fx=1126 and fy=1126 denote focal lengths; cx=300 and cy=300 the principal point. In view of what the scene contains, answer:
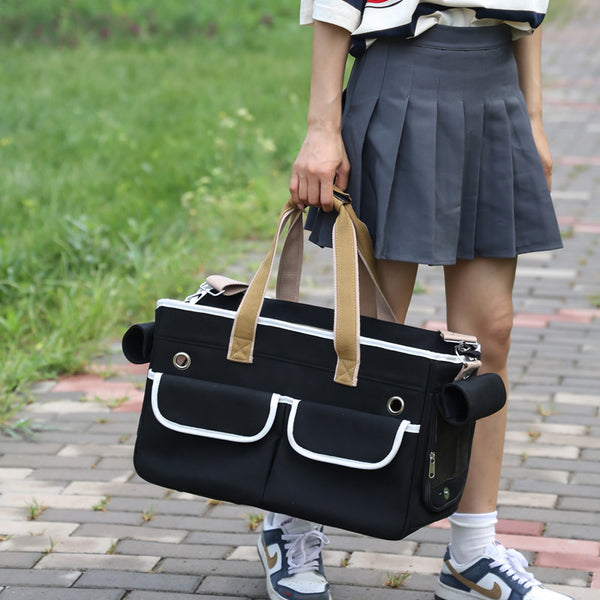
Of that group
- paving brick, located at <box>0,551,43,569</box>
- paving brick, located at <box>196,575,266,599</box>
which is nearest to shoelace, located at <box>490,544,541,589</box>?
paving brick, located at <box>196,575,266,599</box>

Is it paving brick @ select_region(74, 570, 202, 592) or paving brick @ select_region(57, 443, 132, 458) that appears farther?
paving brick @ select_region(57, 443, 132, 458)

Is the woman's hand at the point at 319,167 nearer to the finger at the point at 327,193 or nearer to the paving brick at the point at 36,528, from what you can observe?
the finger at the point at 327,193

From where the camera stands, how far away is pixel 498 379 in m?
2.19

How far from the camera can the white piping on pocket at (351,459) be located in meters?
2.12

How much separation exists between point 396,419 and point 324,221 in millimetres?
505

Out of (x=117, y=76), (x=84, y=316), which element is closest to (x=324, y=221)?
(x=84, y=316)

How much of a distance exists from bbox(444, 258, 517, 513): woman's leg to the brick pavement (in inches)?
12.7

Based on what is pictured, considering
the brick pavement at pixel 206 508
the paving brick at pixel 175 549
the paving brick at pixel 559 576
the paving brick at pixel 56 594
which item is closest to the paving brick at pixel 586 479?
the brick pavement at pixel 206 508

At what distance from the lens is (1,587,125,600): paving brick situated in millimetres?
2631

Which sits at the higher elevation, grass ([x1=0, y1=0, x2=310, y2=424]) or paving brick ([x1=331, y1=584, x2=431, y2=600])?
grass ([x1=0, y1=0, x2=310, y2=424])

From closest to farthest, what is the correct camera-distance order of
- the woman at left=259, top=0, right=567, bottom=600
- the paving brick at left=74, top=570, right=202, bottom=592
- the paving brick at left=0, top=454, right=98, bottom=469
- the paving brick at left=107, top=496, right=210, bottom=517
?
the woman at left=259, top=0, right=567, bottom=600 → the paving brick at left=74, top=570, right=202, bottom=592 → the paving brick at left=107, top=496, right=210, bottom=517 → the paving brick at left=0, top=454, right=98, bottom=469

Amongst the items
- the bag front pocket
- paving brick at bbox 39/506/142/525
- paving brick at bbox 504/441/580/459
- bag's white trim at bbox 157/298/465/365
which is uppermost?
bag's white trim at bbox 157/298/465/365

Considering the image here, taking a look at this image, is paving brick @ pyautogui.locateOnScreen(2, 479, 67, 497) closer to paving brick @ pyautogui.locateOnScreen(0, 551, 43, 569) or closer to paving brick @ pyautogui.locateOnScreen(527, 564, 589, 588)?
paving brick @ pyautogui.locateOnScreen(0, 551, 43, 569)

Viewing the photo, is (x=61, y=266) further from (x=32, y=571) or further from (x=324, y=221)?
(x=324, y=221)
